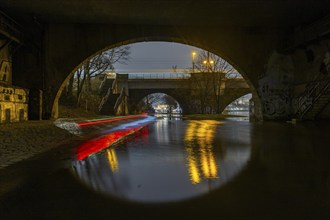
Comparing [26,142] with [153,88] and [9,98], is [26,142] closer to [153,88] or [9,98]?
[9,98]

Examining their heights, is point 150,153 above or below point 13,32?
below

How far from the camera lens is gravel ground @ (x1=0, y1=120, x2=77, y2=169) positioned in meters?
7.53

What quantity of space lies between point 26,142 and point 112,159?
170 inches

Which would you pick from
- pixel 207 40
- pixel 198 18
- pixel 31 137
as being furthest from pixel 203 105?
pixel 31 137

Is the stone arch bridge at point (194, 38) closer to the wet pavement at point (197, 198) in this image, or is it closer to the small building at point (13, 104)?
the small building at point (13, 104)

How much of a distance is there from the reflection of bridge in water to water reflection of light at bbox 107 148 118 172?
1175 inches

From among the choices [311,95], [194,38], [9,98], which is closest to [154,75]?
[194,38]

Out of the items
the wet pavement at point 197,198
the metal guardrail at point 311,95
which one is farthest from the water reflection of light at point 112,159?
the metal guardrail at point 311,95

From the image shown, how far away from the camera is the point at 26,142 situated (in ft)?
31.8

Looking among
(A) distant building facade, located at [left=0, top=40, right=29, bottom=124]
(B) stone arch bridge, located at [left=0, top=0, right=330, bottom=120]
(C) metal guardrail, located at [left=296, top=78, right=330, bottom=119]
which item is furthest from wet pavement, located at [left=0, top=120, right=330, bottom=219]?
(C) metal guardrail, located at [left=296, top=78, right=330, bottom=119]

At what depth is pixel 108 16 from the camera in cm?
1911

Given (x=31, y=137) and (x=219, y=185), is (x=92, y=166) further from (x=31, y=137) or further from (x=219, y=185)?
(x=31, y=137)

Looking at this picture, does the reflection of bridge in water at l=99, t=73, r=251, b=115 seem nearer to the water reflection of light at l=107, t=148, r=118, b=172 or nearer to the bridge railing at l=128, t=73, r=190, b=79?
the bridge railing at l=128, t=73, r=190, b=79

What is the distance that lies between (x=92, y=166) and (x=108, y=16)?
49.2ft
